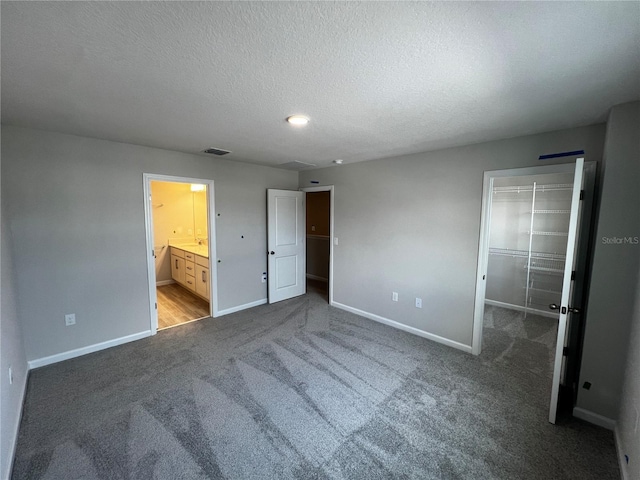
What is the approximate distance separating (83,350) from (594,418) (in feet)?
15.9

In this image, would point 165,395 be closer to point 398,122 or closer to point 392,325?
point 392,325

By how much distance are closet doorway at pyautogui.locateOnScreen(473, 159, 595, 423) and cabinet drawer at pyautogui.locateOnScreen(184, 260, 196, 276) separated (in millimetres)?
4501

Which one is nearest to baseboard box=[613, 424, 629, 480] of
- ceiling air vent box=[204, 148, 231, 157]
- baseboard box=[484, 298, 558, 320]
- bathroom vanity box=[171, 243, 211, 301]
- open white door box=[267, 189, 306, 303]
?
baseboard box=[484, 298, 558, 320]

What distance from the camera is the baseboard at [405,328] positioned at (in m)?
3.12

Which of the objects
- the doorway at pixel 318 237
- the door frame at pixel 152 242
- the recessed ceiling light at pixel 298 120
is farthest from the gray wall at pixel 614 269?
the doorway at pixel 318 237

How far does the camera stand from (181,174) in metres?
3.49

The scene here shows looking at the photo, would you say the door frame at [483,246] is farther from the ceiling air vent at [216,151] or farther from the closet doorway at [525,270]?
the ceiling air vent at [216,151]

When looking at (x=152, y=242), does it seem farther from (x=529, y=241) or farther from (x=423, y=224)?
(x=529, y=241)

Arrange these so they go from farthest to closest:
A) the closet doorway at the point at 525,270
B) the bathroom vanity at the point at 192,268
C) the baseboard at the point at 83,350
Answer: the bathroom vanity at the point at 192,268
the closet doorway at the point at 525,270
the baseboard at the point at 83,350

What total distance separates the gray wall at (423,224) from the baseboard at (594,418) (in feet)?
3.40

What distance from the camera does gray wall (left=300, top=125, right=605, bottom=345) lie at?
2.76 meters

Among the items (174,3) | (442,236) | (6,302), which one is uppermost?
(174,3)

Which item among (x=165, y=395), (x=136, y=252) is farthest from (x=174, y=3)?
(x=136, y=252)

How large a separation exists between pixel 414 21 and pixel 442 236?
8.33 ft
